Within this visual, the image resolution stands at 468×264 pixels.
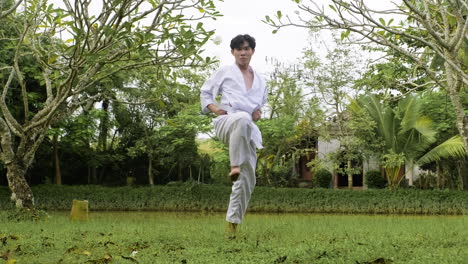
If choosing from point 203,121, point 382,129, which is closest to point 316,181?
point 382,129

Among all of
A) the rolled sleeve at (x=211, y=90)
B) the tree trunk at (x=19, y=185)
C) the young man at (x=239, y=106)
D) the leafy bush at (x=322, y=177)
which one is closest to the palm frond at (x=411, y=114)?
the leafy bush at (x=322, y=177)

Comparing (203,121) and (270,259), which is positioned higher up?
(203,121)

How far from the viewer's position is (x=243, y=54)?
207 inches

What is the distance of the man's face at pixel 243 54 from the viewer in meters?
5.24

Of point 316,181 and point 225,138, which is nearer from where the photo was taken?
point 225,138

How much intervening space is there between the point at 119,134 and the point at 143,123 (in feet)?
4.41

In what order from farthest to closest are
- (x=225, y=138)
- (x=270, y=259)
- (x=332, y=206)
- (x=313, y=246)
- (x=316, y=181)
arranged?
(x=316, y=181), (x=332, y=206), (x=225, y=138), (x=313, y=246), (x=270, y=259)

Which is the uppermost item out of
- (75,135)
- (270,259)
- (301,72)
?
(301,72)

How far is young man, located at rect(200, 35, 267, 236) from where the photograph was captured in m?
5.04

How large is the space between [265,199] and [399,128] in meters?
4.97

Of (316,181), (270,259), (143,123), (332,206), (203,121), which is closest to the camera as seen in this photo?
(270,259)

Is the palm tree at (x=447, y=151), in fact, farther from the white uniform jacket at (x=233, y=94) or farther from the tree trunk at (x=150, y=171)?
the white uniform jacket at (x=233, y=94)

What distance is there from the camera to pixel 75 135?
18203mm

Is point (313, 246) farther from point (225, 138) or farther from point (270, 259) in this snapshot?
point (225, 138)
